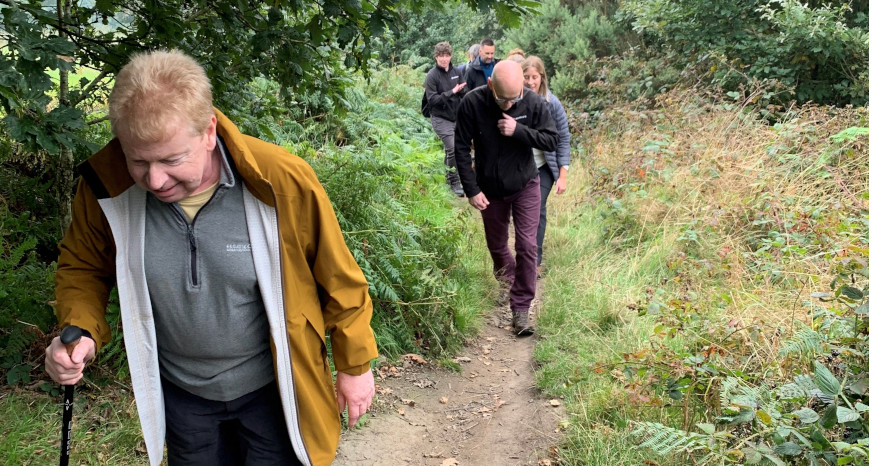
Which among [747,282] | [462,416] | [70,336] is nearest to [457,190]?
[747,282]

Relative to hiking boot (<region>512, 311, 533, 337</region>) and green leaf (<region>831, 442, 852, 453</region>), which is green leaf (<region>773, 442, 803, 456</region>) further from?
hiking boot (<region>512, 311, 533, 337</region>)

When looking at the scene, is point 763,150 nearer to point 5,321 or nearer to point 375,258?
point 375,258

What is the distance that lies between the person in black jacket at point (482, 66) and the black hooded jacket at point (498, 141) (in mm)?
4987

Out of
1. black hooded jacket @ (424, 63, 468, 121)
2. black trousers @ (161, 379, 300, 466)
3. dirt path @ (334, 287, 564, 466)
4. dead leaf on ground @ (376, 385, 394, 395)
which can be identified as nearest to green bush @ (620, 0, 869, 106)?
black hooded jacket @ (424, 63, 468, 121)

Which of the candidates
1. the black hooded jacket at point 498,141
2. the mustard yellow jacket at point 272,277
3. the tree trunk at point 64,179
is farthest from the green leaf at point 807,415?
the tree trunk at point 64,179

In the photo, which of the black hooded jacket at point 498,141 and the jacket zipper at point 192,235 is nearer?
the jacket zipper at point 192,235

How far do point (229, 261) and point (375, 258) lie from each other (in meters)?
3.51

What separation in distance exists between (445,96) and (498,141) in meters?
5.42

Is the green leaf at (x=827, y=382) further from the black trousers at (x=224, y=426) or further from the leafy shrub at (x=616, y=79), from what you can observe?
the leafy shrub at (x=616, y=79)

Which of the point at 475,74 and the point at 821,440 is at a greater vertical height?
the point at 475,74

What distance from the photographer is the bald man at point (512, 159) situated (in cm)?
614

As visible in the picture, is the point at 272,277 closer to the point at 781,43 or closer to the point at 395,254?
the point at 395,254

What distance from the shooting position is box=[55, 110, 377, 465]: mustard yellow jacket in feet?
7.66

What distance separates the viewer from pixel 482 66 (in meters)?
11.3
